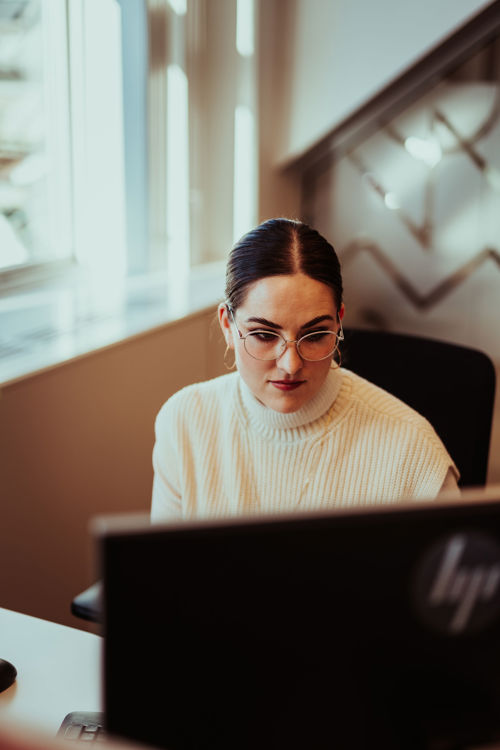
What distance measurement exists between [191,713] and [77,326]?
1.53 meters

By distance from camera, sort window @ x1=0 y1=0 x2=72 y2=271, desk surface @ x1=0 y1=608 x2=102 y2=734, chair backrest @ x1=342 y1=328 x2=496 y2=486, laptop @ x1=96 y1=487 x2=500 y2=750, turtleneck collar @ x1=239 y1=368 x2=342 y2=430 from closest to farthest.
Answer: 1. laptop @ x1=96 y1=487 x2=500 y2=750
2. desk surface @ x1=0 y1=608 x2=102 y2=734
3. turtleneck collar @ x1=239 y1=368 x2=342 y2=430
4. chair backrest @ x1=342 y1=328 x2=496 y2=486
5. window @ x1=0 y1=0 x2=72 y2=271

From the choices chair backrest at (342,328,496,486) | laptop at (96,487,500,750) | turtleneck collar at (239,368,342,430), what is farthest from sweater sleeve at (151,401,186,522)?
laptop at (96,487,500,750)

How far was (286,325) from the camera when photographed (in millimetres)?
1212

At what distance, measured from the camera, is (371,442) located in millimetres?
1307

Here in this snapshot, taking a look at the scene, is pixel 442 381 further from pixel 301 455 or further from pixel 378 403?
pixel 301 455

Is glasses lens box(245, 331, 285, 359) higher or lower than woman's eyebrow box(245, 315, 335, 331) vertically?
lower

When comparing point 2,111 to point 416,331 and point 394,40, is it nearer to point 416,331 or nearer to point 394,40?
point 394,40

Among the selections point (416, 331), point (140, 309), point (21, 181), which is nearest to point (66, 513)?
point (140, 309)

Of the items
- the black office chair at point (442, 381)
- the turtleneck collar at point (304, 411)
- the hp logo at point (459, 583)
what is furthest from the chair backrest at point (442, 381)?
the hp logo at point (459, 583)

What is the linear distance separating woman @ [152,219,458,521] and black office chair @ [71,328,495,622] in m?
0.14

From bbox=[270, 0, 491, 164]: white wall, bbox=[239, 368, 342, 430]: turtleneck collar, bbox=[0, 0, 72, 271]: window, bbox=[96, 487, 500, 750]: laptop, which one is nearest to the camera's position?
bbox=[96, 487, 500, 750]: laptop

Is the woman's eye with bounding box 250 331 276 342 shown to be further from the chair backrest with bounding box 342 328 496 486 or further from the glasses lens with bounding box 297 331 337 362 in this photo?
the chair backrest with bounding box 342 328 496 486

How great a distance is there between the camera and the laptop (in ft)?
1.57

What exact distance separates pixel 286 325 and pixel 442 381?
39cm
